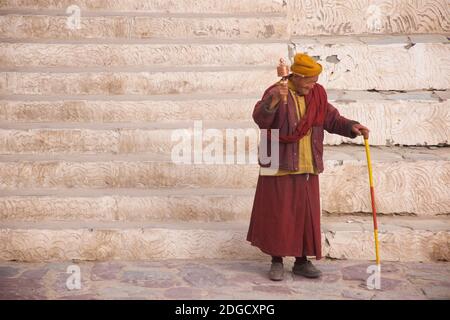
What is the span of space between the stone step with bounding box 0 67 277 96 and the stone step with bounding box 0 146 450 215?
36.4 inches

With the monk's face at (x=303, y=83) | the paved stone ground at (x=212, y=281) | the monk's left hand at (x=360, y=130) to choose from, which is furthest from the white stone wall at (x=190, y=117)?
the monk's face at (x=303, y=83)

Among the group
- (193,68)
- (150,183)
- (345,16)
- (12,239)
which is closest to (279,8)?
(345,16)

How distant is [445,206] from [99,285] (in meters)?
3.13

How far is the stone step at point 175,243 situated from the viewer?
566cm

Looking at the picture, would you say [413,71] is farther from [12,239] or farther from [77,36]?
[12,239]

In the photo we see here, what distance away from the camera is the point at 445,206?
6062 millimetres

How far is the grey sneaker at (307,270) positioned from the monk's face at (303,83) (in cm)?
133

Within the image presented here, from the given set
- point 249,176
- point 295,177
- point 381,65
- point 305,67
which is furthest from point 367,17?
point 295,177

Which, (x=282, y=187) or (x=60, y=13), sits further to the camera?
(x=60, y=13)

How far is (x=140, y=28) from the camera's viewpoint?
7570mm

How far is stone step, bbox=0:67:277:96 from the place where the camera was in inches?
275

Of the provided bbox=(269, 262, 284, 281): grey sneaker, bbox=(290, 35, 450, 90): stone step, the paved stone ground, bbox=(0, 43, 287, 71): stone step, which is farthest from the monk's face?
bbox=(0, 43, 287, 71): stone step

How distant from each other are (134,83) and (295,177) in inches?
102

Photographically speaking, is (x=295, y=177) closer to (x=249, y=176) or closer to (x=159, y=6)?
(x=249, y=176)
